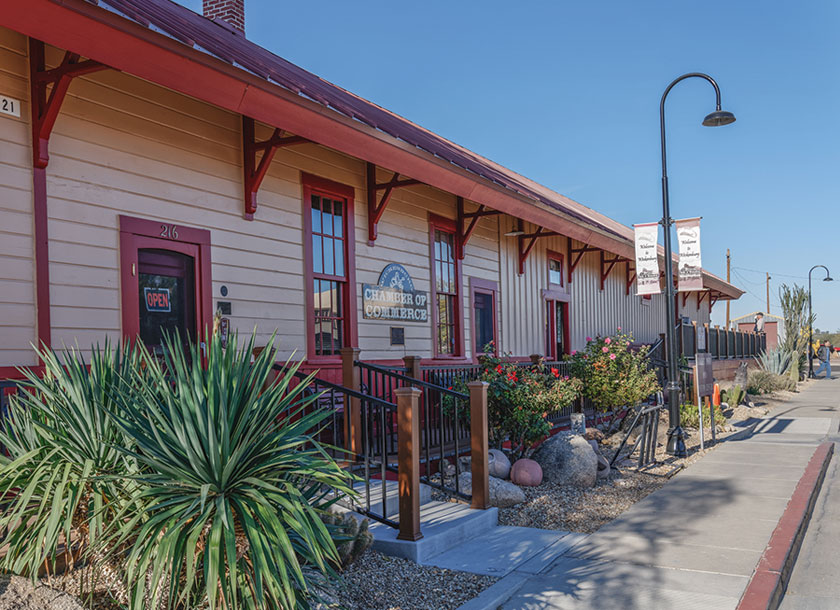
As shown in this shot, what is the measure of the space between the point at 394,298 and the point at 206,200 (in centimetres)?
369

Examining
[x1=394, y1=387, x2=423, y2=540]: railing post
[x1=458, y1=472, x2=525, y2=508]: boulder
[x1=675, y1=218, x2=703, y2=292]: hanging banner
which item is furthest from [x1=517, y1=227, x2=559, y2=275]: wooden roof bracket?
[x1=394, y1=387, x2=423, y2=540]: railing post

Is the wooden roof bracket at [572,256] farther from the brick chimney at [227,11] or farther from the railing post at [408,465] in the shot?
the railing post at [408,465]

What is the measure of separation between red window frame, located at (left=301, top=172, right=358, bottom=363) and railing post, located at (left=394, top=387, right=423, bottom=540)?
3.40m

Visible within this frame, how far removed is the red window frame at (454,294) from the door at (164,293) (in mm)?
4875

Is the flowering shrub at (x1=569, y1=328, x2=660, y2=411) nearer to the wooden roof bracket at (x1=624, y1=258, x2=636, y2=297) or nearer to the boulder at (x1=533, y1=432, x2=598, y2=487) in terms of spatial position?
the boulder at (x1=533, y1=432, x2=598, y2=487)

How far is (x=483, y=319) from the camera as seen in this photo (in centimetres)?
1366

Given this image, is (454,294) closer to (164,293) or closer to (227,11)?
(227,11)

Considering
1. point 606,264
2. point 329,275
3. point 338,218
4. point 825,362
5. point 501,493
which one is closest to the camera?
point 501,493

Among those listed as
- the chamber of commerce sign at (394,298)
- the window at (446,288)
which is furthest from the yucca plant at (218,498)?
the window at (446,288)

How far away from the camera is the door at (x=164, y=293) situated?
7282 mm

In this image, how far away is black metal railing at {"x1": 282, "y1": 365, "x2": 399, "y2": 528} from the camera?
6.10 meters

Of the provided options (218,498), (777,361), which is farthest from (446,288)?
(777,361)

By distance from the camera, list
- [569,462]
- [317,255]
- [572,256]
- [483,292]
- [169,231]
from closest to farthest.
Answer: [169,231] → [569,462] → [317,255] → [483,292] → [572,256]

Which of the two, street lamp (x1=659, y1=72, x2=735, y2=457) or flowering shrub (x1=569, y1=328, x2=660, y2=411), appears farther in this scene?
flowering shrub (x1=569, y1=328, x2=660, y2=411)
